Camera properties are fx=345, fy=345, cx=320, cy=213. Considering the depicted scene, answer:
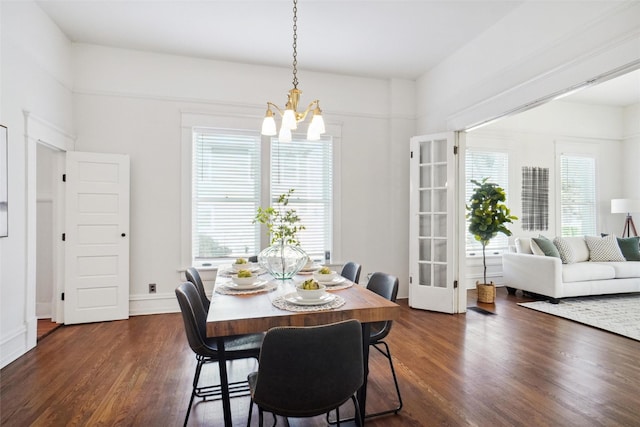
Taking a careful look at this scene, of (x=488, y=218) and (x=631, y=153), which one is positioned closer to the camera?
(x=488, y=218)

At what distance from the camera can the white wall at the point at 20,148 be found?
2887mm

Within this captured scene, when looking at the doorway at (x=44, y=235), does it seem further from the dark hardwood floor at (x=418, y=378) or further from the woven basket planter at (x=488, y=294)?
the woven basket planter at (x=488, y=294)

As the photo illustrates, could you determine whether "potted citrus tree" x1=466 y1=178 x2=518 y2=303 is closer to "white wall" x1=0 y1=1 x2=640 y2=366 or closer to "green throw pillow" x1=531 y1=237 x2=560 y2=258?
"green throw pillow" x1=531 y1=237 x2=560 y2=258

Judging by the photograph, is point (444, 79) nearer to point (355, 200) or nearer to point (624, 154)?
point (355, 200)

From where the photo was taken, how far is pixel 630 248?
5.55 m

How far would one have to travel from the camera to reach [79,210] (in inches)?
154

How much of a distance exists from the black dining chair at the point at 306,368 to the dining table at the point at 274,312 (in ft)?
0.91

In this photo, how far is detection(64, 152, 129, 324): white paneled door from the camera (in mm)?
3898

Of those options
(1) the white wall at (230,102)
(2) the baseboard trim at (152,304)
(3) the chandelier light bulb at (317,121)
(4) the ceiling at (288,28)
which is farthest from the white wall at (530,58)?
(2) the baseboard trim at (152,304)

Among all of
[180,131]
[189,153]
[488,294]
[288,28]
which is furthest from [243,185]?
[488,294]

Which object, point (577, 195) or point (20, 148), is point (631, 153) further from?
point (20, 148)

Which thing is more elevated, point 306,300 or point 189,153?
point 189,153

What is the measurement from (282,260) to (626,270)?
5.54 meters

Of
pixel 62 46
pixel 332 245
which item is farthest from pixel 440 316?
pixel 62 46
